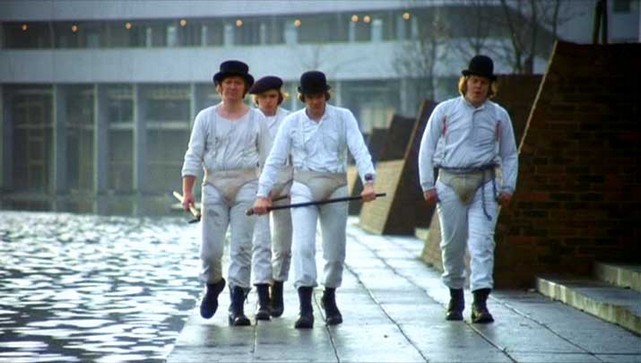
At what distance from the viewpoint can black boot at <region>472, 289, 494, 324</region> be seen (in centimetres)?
1203

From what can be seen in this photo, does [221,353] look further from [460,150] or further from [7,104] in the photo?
[7,104]

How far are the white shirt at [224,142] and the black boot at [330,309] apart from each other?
113 centimetres

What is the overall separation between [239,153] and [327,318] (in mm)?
1434

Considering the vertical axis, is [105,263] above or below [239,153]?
below

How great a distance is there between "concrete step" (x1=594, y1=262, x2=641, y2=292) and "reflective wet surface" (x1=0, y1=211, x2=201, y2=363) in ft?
11.7

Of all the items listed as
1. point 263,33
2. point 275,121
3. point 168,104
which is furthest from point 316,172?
point 168,104

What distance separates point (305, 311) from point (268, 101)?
2303 mm

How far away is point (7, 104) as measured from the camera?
79.2 meters

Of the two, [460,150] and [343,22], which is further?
[343,22]

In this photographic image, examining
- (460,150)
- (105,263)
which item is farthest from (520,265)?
(105,263)

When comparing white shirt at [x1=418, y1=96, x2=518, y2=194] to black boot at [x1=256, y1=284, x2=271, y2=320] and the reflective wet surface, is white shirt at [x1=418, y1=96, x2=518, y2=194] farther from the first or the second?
the reflective wet surface

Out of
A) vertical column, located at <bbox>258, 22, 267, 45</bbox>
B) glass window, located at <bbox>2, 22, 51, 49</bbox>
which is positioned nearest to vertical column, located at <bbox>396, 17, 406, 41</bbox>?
vertical column, located at <bbox>258, 22, 267, 45</bbox>

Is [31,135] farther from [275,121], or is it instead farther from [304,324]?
[304,324]

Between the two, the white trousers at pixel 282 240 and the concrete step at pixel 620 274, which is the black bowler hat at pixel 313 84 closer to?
the white trousers at pixel 282 240
